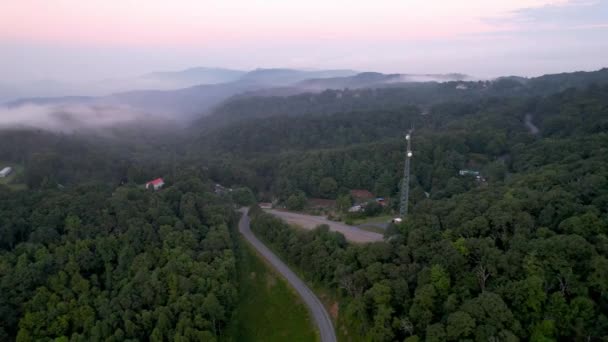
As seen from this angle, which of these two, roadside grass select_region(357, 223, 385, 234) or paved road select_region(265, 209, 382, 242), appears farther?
A: roadside grass select_region(357, 223, 385, 234)

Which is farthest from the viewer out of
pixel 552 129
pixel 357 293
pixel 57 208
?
pixel 552 129

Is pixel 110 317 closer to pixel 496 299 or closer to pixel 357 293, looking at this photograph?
pixel 357 293

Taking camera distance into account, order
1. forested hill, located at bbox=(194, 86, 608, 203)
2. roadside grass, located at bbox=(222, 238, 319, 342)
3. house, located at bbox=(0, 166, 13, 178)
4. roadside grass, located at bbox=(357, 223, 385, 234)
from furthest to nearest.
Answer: house, located at bbox=(0, 166, 13, 178)
forested hill, located at bbox=(194, 86, 608, 203)
roadside grass, located at bbox=(357, 223, 385, 234)
roadside grass, located at bbox=(222, 238, 319, 342)

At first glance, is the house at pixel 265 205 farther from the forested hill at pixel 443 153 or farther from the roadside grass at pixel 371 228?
the roadside grass at pixel 371 228

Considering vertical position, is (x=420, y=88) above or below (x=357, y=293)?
above

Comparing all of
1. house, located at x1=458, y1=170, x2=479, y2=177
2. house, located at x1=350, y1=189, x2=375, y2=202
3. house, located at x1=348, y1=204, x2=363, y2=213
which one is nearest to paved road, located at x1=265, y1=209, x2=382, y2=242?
house, located at x1=348, y1=204, x2=363, y2=213

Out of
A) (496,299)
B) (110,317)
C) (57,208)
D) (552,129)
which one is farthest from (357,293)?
(552,129)

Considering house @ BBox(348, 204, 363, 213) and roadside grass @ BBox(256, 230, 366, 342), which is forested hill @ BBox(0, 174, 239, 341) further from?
house @ BBox(348, 204, 363, 213)
